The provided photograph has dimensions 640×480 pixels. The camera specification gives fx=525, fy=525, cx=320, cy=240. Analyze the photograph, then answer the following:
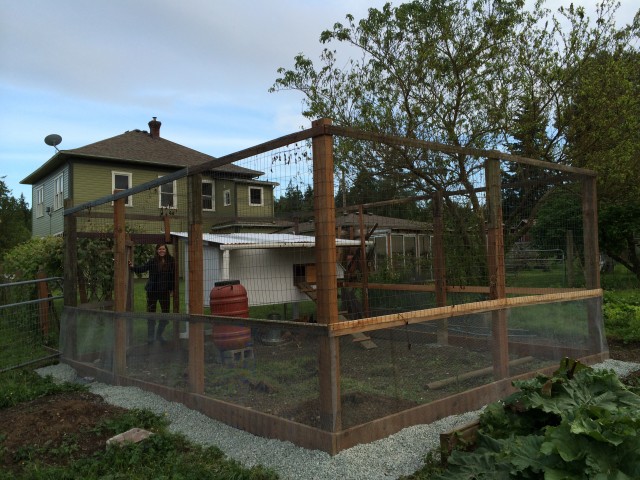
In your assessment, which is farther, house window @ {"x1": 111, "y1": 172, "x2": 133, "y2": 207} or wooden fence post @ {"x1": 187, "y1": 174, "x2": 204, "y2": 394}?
house window @ {"x1": 111, "y1": 172, "x2": 133, "y2": 207}

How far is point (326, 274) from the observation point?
3.79 m

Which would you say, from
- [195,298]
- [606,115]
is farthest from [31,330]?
[606,115]

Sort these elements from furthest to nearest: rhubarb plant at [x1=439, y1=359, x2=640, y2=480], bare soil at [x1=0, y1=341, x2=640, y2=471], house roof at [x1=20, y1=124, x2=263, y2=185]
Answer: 1. house roof at [x1=20, y1=124, x2=263, y2=185]
2. bare soil at [x1=0, y1=341, x2=640, y2=471]
3. rhubarb plant at [x1=439, y1=359, x2=640, y2=480]

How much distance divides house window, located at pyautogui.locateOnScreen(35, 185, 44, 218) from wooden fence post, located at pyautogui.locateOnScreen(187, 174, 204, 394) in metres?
23.5

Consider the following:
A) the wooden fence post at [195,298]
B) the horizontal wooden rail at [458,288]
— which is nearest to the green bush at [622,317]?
the horizontal wooden rail at [458,288]

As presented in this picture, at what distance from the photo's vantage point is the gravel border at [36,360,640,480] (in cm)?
342

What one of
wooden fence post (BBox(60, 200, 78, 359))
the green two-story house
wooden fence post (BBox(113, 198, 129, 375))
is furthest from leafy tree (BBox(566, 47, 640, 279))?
the green two-story house

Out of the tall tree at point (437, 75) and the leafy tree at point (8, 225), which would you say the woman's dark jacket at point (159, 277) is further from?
the leafy tree at point (8, 225)

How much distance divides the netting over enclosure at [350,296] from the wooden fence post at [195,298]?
0.04 ft

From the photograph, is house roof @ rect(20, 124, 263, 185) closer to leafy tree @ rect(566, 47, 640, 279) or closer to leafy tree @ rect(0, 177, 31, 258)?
leafy tree @ rect(0, 177, 31, 258)

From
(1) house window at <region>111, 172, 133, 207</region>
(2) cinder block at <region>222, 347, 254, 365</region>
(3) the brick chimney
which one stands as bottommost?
(2) cinder block at <region>222, 347, 254, 365</region>

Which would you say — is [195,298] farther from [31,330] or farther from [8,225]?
[8,225]

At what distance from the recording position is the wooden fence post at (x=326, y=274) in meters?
3.72

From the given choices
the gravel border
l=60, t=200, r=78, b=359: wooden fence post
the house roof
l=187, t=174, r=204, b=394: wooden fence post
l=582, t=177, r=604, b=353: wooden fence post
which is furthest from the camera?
the house roof
